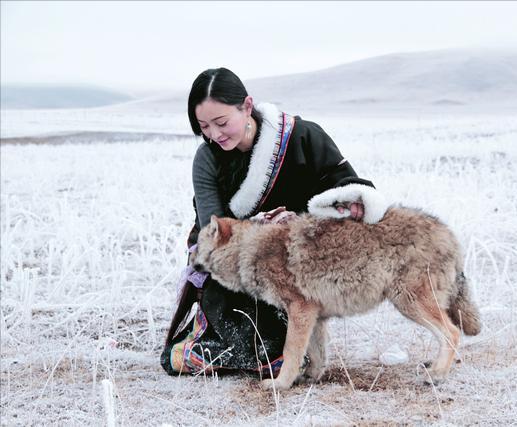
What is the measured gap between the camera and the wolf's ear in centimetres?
402

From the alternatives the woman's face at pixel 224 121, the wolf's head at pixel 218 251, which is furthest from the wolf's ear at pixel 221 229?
the woman's face at pixel 224 121

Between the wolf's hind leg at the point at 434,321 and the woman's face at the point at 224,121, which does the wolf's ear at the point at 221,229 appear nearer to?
the woman's face at the point at 224,121

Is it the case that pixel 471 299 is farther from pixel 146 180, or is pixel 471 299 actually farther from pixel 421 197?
pixel 146 180

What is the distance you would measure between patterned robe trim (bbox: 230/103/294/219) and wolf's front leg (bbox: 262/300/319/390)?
78 cm

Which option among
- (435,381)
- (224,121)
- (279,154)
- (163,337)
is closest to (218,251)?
(279,154)

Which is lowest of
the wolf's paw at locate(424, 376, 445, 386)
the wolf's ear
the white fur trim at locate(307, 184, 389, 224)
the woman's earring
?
the wolf's paw at locate(424, 376, 445, 386)

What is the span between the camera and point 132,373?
13.8ft

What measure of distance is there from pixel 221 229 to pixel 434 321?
1.45 m

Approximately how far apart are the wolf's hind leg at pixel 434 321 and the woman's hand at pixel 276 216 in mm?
837

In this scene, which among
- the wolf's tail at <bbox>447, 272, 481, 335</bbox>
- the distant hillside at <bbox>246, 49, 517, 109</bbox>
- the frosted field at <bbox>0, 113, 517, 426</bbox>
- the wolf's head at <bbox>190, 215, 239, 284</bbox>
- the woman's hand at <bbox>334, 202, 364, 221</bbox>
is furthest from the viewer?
the distant hillside at <bbox>246, 49, 517, 109</bbox>

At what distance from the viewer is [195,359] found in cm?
407

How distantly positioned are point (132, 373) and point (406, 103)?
123 feet

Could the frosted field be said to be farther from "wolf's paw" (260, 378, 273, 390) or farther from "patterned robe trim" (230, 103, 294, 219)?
"patterned robe trim" (230, 103, 294, 219)

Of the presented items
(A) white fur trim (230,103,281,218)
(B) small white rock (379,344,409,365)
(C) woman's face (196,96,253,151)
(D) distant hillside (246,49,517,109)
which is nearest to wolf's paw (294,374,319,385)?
(B) small white rock (379,344,409,365)
